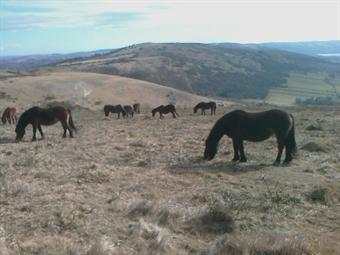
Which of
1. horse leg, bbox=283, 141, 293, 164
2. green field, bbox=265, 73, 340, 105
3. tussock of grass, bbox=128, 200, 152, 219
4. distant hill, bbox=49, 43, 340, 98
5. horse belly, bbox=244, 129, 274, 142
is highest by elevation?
horse belly, bbox=244, 129, 274, 142

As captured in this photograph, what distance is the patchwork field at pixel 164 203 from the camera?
8180 mm

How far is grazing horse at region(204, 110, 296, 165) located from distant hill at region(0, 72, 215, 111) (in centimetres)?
3477

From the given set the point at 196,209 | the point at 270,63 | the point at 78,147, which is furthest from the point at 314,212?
the point at 270,63

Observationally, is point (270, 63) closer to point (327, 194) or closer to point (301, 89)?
point (301, 89)

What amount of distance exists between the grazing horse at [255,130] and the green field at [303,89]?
9007 cm

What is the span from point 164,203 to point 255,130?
656 cm

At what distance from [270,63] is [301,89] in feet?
168

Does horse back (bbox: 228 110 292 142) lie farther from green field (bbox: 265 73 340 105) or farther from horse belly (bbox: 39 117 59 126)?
green field (bbox: 265 73 340 105)

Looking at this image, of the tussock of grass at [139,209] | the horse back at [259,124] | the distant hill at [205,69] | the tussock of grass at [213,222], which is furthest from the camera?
the distant hill at [205,69]

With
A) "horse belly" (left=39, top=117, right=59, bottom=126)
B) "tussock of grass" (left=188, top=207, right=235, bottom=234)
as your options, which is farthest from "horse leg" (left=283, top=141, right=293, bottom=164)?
"horse belly" (left=39, top=117, right=59, bottom=126)

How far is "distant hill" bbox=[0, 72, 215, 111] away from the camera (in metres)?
56.7

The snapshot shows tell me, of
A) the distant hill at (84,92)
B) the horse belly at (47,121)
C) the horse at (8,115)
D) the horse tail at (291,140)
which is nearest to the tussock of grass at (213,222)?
the horse tail at (291,140)

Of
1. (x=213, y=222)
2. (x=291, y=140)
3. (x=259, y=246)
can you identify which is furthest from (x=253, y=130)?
(x=259, y=246)

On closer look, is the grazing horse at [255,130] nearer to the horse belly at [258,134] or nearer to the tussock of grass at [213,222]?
the horse belly at [258,134]
